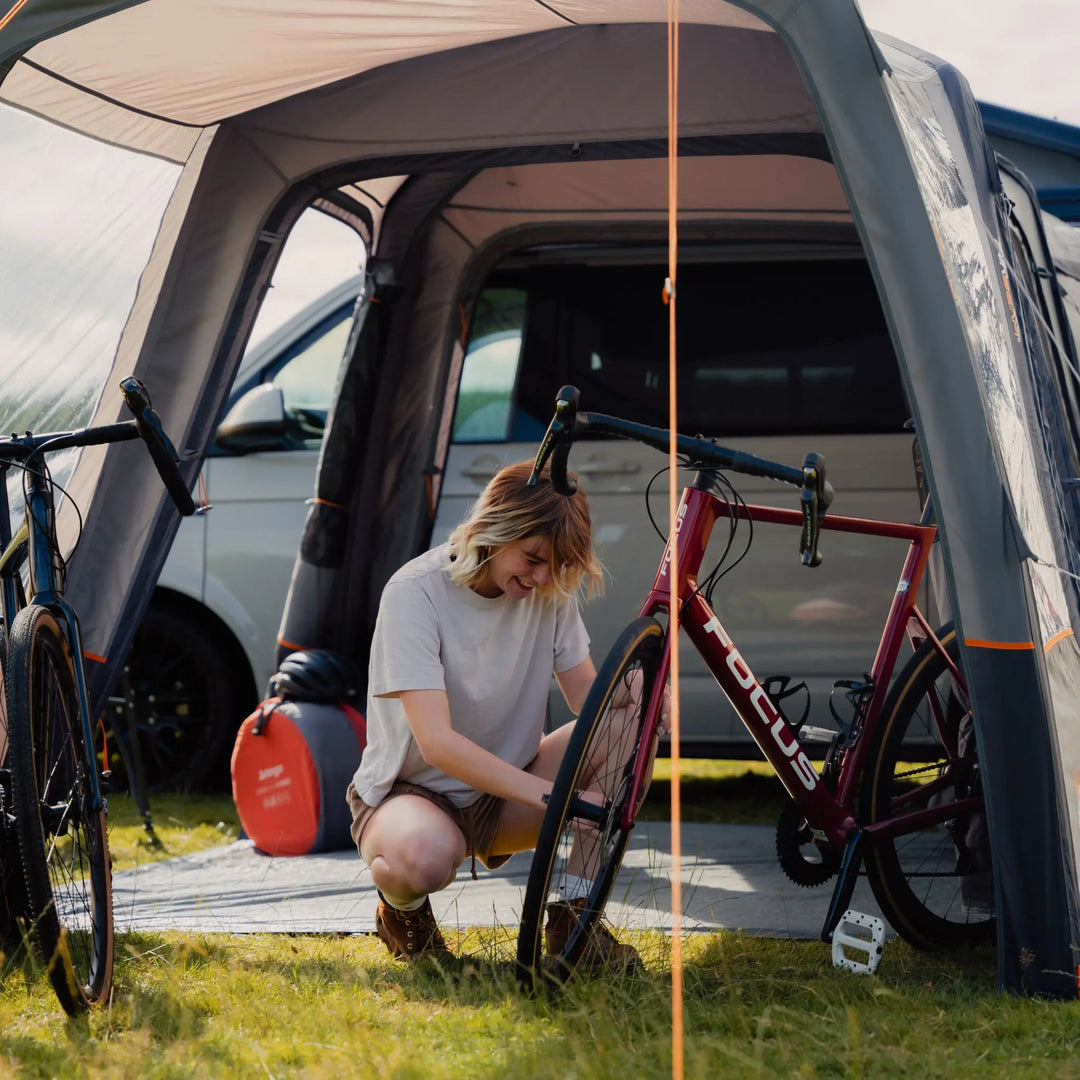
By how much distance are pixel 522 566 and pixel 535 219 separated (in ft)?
8.11

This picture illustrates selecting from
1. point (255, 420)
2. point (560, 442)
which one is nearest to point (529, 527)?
point (560, 442)

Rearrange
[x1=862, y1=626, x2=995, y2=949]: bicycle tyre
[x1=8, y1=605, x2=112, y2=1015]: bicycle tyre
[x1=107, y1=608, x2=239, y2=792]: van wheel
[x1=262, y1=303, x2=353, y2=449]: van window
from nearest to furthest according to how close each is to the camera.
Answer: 1. [x1=8, y1=605, x2=112, y2=1015]: bicycle tyre
2. [x1=862, y1=626, x2=995, y2=949]: bicycle tyre
3. [x1=262, y1=303, x2=353, y2=449]: van window
4. [x1=107, y1=608, x2=239, y2=792]: van wheel

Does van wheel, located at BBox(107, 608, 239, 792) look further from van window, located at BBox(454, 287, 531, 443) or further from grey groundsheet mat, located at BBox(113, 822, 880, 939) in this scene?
van window, located at BBox(454, 287, 531, 443)

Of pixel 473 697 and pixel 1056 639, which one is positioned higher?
pixel 1056 639

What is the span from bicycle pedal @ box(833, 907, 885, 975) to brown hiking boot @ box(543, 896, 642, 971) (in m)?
0.43

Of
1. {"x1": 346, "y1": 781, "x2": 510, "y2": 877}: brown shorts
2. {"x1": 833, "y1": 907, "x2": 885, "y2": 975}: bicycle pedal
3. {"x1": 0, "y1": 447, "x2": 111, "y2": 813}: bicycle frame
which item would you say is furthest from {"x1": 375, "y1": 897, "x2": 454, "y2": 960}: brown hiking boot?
{"x1": 833, "y1": 907, "x2": 885, "y2": 975}: bicycle pedal

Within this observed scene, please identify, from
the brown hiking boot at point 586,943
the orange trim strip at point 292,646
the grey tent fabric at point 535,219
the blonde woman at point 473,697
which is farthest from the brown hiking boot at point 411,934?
the orange trim strip at point 292,646

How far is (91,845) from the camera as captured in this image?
2.65 metres

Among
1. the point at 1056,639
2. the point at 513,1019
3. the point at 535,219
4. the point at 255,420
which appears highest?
the point at 535,219

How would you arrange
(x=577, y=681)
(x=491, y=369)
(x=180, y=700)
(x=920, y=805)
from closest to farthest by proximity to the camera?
1. (x=577, y=681)
2. (x=920, y=805)
3. (x=491, y=369)
4. (x=180, y=700)

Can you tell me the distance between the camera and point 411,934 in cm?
291

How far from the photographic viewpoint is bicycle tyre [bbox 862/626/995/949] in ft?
10.1

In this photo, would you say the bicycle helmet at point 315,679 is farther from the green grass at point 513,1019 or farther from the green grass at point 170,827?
the green grass at point 513,1019

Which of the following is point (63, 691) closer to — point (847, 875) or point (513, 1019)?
point (513, 1019)
